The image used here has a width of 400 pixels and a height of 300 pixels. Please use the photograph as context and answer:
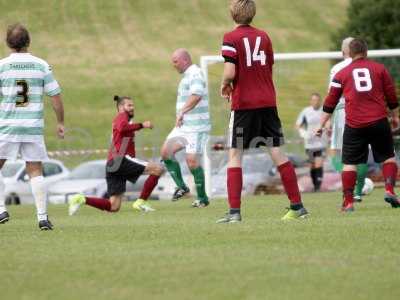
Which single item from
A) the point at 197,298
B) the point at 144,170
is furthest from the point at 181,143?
the point at 197,298

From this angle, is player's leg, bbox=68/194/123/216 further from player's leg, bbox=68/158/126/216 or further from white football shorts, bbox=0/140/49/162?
Answer: white football shorts, bbox=0/140/49/162

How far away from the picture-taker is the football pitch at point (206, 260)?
23.2 ft

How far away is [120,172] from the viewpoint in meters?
15.5

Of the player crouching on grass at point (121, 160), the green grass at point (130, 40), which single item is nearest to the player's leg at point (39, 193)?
the player crouching on grass at point (121, 160)

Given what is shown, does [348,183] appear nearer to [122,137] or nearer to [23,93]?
[122,137]

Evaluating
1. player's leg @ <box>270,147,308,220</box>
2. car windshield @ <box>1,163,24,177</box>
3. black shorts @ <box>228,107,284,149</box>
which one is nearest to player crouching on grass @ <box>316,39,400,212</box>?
player's leg @ <box>270,147,308,220</box>

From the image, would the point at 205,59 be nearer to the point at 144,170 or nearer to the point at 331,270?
the point at 144,170

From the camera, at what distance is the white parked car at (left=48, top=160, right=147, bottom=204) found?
93.5ft

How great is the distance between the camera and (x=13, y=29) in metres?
11.4

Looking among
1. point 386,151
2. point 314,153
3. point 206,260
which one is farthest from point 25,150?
point 314,153

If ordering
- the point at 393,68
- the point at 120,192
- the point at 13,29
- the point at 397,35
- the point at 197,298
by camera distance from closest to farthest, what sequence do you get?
the point at 197,298 < the point at 13,29 < the point at 120,192 < the point at 393,68 < the point at 397,35

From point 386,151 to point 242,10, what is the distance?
9.63 feet

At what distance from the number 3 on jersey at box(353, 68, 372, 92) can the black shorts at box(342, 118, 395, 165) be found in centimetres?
42

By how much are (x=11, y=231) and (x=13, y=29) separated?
6.22 feet
